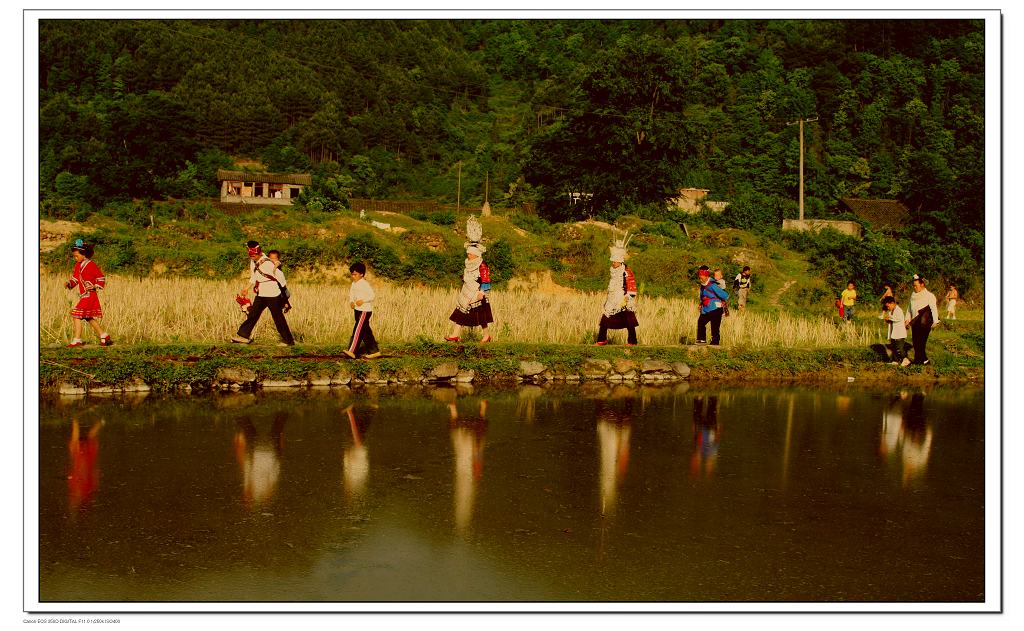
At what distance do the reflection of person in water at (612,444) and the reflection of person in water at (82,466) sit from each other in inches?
165

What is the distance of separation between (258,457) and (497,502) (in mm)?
2698

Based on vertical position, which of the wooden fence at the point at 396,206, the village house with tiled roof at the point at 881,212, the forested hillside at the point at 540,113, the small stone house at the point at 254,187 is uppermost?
the forested hillside at the point at 540,113

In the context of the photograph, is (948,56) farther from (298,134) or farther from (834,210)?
(298,134)

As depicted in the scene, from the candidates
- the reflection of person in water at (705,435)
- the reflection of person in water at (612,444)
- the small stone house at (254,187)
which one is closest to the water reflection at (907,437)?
the reflection of person in water at (705,435)

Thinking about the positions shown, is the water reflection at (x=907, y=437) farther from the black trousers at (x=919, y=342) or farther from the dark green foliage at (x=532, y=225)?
the dark green foliage at (x=532, y=225)

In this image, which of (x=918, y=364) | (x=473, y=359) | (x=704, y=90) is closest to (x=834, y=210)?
(x=704, y=90)

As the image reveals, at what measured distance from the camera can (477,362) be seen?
1544cm

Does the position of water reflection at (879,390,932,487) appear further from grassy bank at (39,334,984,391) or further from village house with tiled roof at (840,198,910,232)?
village house with tiled roof at (840,198,910,232)

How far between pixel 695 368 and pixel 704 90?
256ft

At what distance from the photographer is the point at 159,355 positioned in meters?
14.0

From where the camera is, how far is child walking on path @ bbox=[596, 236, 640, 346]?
16875 millimetres

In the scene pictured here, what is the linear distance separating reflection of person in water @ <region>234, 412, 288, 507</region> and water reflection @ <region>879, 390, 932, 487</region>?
5718mm

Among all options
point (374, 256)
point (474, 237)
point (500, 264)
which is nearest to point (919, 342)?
point (474, 237)

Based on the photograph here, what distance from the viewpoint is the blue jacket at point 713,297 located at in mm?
17359
